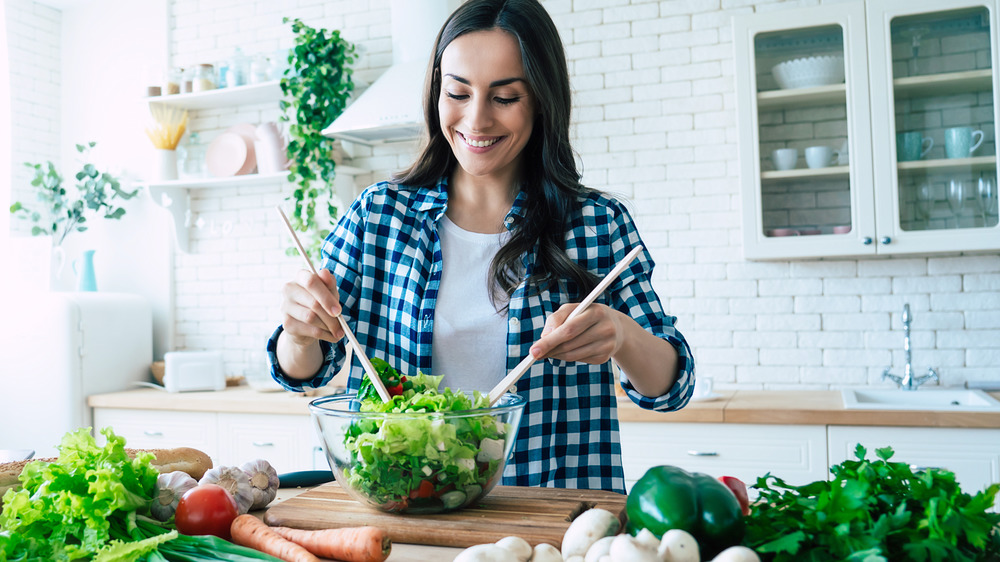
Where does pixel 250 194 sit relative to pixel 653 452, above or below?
above

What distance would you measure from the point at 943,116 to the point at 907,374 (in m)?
0.96

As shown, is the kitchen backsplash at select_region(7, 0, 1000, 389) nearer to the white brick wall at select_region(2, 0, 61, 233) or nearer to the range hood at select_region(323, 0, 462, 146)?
the range hood at select_region(323, 0, 462, 146)

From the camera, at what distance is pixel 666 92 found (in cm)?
339

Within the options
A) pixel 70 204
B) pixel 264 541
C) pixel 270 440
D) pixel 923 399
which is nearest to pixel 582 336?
pixel 264 541

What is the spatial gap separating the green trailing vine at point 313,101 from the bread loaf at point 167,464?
2.42m

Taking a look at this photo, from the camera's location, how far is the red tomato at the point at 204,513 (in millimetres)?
1033

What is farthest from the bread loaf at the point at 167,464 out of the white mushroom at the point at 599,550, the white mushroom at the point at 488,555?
the white mushroom at the point at 599,550

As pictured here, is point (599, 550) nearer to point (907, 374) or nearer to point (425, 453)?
point (425, 453)

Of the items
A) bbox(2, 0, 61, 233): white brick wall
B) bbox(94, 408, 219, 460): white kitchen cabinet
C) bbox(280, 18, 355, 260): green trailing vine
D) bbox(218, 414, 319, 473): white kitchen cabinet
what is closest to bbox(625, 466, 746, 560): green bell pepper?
bbox(218, 414, 319, 473): white kitchen cabinet

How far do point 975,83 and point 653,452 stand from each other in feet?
5.67

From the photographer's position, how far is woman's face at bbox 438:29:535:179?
4.63ft

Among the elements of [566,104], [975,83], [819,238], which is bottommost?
[819,238]

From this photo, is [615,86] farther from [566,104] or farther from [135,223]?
[135,223]

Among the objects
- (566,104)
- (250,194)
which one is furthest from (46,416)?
(566,104)
